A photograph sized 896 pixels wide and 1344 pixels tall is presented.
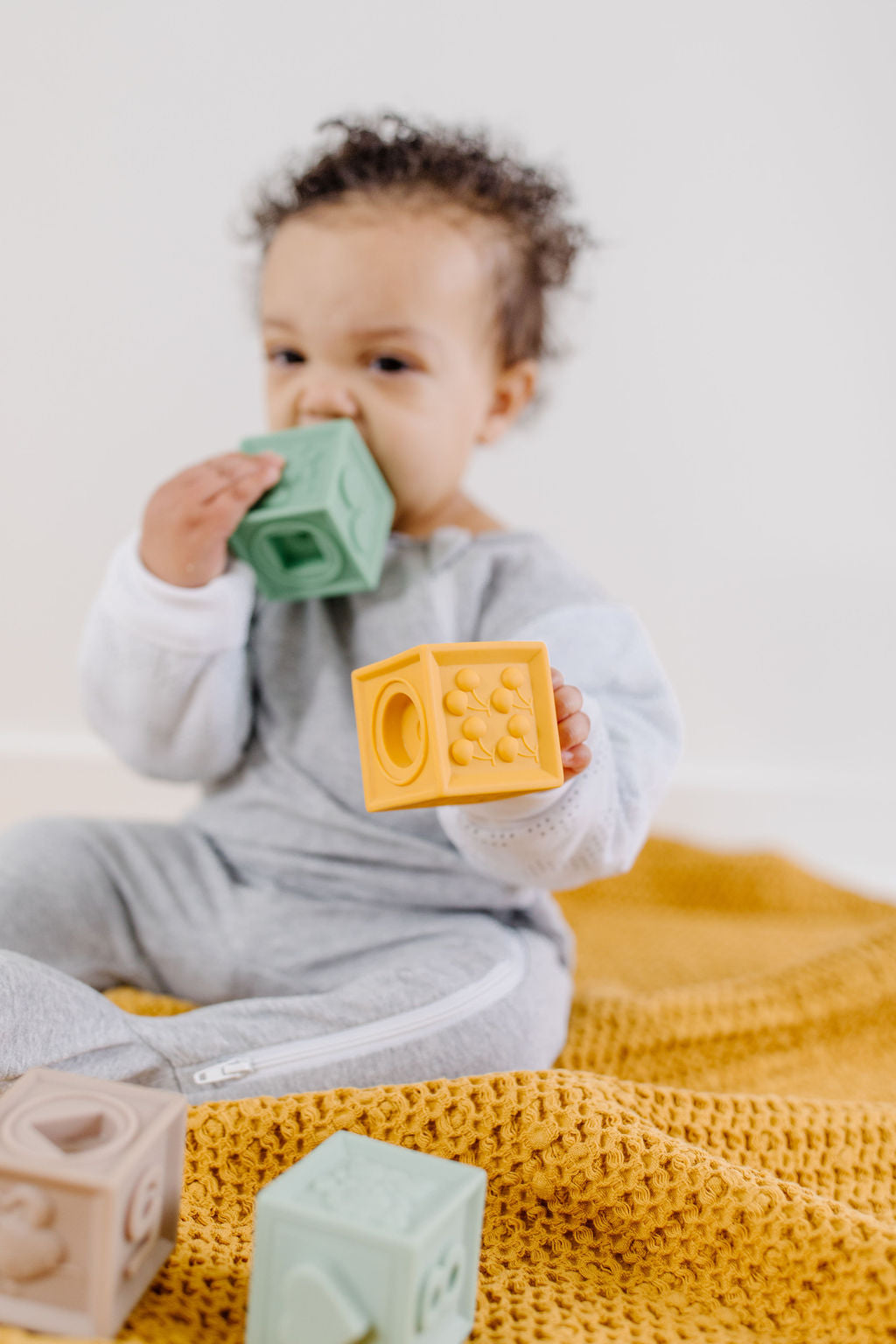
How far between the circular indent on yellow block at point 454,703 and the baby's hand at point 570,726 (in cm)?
7

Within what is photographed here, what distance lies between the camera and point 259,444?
2.88ft

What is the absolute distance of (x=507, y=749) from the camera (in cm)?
54

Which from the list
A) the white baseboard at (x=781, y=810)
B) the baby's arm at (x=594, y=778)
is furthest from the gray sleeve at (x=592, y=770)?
the white baseboard at (x=781, y=810)

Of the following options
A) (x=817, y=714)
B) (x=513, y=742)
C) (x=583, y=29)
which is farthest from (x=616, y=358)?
(x=513, y=742)

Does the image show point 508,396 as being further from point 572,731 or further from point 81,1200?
point 81,1200

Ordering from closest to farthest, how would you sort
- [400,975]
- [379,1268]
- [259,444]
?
[379,1268]
[400,975]
[259,444]

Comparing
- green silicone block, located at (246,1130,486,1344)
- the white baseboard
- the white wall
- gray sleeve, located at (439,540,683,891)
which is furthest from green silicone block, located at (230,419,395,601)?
the white baseboard

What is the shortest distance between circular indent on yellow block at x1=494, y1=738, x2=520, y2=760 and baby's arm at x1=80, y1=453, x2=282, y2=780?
14.4 inches

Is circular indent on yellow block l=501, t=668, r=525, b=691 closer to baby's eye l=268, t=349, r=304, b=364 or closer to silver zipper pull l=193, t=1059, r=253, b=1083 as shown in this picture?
silver zipper pull l=193, t=1059, r=253, b=1083

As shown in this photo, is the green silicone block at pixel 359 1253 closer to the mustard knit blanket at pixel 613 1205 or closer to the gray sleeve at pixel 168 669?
the mustard knit blanket at pixel 613 1205

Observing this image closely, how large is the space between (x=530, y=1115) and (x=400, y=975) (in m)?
0.14

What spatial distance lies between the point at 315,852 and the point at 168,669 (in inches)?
7.0

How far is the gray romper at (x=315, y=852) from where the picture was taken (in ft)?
2.28

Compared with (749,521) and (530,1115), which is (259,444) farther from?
(749,521)
